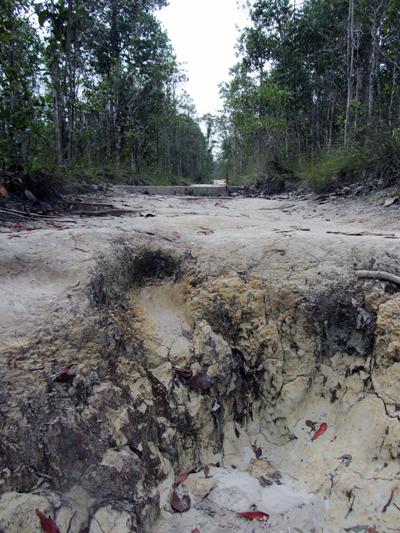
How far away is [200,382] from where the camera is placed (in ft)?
5.98

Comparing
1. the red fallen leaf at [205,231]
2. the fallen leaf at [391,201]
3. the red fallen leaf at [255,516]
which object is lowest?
the red fallen leaf at [255,516]

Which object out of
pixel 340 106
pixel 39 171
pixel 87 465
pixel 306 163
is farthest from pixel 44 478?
pixel 340 106

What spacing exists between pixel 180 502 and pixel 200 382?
489 millimetres

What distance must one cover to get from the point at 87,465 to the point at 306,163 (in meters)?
8.62

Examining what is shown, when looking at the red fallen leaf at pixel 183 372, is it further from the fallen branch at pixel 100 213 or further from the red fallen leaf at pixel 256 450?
the fallen branch at pixel 100 213

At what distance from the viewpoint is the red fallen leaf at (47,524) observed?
1.20 metres

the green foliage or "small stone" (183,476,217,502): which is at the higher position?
the green foliage

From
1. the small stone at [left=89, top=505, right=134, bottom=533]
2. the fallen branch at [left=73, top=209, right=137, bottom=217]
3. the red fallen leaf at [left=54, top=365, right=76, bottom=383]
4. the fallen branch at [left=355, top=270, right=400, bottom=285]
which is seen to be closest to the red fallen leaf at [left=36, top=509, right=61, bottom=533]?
the small stone at [left=89, top=505, right=134, bottom=533]

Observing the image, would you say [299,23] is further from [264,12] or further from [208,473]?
[208,473]

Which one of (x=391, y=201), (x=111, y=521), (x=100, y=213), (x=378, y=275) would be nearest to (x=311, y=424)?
(x=378, y=275)

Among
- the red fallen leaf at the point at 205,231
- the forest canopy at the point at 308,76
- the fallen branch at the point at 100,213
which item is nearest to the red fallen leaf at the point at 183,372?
the red fallen leaf at the point at 205,231

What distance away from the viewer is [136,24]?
1455 cm

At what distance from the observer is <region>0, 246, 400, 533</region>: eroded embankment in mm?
1338

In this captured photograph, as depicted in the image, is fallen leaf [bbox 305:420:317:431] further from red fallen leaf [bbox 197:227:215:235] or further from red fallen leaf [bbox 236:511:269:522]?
red fallen leaf [bbox 197:227:215:235]
